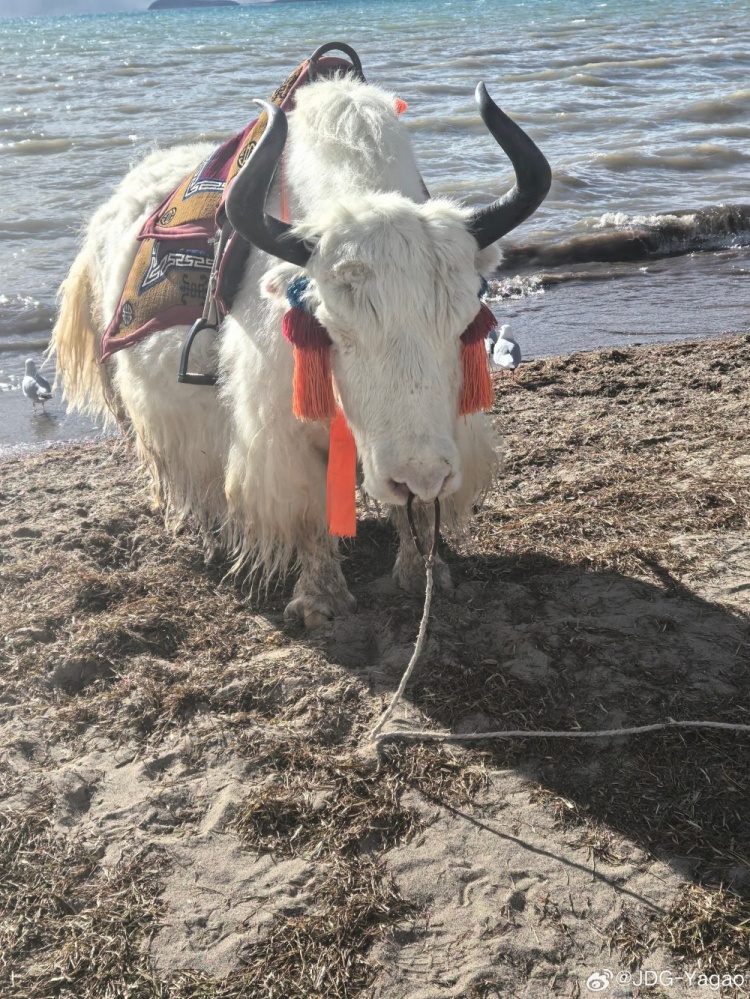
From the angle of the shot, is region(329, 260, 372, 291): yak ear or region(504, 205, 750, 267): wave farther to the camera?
region(504, 205, 750, 267): wave

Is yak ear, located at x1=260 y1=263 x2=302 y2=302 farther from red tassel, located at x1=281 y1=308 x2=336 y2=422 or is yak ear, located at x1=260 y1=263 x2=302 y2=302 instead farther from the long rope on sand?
the long rope on sand

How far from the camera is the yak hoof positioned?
3033 mm

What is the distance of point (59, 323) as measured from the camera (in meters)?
4.31

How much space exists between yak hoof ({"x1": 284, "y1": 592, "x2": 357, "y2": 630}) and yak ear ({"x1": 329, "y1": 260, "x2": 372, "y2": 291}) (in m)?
1.20

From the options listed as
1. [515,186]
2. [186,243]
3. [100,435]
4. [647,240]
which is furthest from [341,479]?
[647,240]

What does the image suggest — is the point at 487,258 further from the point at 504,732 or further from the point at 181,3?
the point at 181,3

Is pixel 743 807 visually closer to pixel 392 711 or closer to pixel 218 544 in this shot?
pixel 392 711

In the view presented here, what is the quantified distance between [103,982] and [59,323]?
3178mm

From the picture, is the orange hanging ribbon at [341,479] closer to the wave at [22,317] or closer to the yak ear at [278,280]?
the yak ear at [278,280]

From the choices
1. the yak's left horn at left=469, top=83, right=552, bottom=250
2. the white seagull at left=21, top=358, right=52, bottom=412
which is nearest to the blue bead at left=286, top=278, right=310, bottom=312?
the yak's left horn at left=469, top=83, right=552, bottom=250

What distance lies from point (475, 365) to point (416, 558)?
36.9 inches

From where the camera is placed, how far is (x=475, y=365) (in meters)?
2.40

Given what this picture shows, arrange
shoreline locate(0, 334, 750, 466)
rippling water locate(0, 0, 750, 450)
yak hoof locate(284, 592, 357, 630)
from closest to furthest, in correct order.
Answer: yak hoof locate(284, 592, 357, 630)
shoreline locate(0, 334, 750, 466)
rippling water locate(0, 0, 750, 450)

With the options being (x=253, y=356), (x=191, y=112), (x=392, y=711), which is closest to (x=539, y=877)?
(x=392, y=711)
